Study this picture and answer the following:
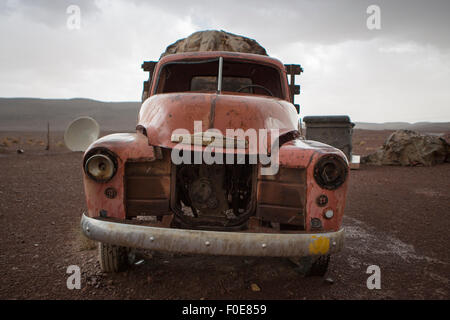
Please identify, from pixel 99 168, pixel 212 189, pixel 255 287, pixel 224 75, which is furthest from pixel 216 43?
pixel 255 287

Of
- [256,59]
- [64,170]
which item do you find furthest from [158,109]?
[64,170]

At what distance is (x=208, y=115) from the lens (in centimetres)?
253

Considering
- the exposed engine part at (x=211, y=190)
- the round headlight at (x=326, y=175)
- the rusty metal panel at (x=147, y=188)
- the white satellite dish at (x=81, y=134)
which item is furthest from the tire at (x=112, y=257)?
the white satellite dish at (x=81, y=134)

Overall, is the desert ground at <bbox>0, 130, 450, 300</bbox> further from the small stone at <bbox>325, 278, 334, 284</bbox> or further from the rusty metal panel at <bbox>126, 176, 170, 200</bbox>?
the rusty metal panel at <bbox>126, 176, 170, 200</bbox>

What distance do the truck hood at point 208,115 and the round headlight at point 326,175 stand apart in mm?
576

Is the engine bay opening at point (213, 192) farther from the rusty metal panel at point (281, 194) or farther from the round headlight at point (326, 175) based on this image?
the round headlight at point (326, 175)

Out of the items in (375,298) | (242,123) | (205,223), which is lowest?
(375,298)

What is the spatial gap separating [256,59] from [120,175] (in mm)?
2128

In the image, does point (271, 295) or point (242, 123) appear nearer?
point (271, 295)

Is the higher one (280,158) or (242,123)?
(242,123)

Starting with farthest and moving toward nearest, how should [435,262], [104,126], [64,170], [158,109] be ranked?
[104,126] < [64,170] < [435,262] < [158,109]

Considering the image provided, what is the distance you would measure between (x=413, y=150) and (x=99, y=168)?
33.8 feet
